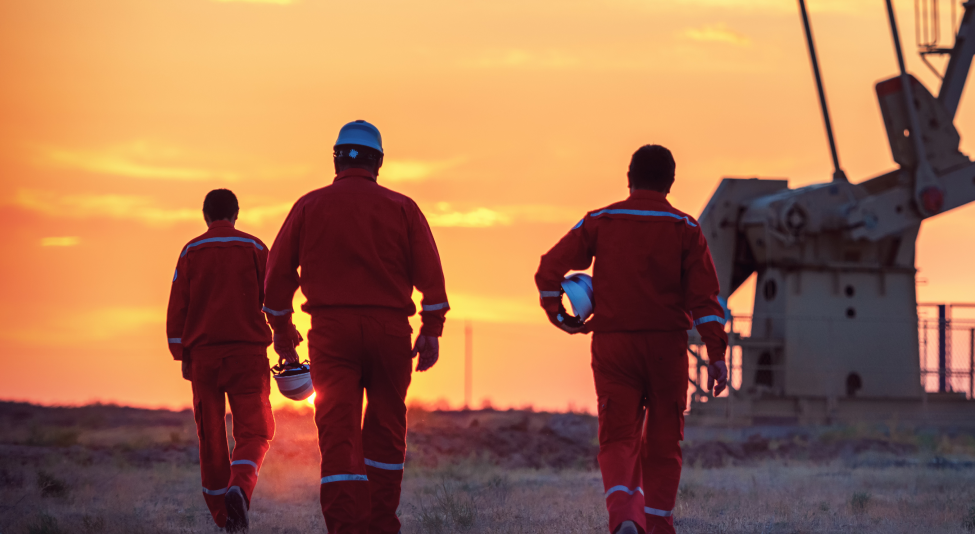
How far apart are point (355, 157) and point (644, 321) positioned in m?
1.75

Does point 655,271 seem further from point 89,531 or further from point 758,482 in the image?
point 758,482

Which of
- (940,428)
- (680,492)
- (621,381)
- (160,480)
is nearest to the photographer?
(621,381)

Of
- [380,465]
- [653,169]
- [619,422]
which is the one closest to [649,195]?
[653,169]

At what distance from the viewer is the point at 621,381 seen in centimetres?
674

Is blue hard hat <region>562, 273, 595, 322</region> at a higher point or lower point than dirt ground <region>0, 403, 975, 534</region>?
higher

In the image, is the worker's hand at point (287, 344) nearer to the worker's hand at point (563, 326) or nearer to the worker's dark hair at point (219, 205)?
the worker's hand at point (563, 326)

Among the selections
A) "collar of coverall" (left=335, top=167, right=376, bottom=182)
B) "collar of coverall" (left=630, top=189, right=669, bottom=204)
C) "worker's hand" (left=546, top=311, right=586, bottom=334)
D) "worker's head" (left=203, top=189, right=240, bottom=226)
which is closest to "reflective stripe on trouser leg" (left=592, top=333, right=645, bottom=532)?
"worker's hand" (left=546, top=311, right=586, bottom=334)

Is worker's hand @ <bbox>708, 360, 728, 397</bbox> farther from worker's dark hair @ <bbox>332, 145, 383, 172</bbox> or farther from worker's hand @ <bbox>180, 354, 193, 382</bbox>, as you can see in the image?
worker's hand @ <bbox>180, 354, 193, 382</bbox>

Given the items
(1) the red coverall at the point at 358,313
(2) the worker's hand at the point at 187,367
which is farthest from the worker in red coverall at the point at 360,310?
(2) the worker's hand at the point at 187,367

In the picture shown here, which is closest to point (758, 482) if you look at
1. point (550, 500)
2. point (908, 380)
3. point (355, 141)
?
point (550, 500)

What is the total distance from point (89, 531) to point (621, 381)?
3.59 m

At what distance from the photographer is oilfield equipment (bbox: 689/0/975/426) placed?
73.1 ft

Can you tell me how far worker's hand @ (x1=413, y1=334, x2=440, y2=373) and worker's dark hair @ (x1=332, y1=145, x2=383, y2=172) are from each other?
97 centimetres

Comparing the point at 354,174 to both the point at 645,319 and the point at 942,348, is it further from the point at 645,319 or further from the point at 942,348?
the point at 942,348
